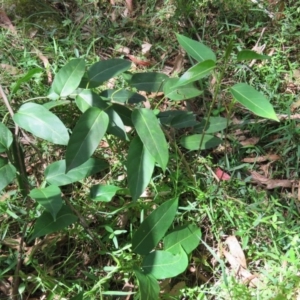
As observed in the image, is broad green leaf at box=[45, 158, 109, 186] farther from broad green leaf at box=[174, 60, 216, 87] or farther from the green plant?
broad green leaf at box=[174, 60, 216, 87]

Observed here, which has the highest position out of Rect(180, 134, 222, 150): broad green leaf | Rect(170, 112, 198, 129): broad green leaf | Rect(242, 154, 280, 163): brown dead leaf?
Rect(170, 112, 198, 129): broad green leaf

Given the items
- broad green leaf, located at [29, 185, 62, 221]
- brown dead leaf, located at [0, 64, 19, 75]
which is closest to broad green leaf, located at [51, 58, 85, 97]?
broad green leaf, located at [29, 185, 62, 221]

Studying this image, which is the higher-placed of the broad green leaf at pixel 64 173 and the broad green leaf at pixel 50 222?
the broad green leaf at pixel 64 173

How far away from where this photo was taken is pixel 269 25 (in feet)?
8.09

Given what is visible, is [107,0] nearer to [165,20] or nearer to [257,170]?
[165,20]

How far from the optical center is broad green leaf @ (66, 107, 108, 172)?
1.35 m

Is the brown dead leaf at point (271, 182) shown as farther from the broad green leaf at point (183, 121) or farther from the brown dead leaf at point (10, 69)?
the brown dead leaf at point (10, 69)

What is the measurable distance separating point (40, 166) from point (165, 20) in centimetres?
111

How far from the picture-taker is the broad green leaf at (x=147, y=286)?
141 cm

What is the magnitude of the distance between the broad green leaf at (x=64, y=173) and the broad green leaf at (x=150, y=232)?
0.27 meters

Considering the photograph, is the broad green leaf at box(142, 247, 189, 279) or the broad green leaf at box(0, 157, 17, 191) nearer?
the broad green leaf at box(0, 157, 17, 191)

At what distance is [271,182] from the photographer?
6.53ft

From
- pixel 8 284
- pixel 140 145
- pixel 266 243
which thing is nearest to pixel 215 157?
pixel 266 243

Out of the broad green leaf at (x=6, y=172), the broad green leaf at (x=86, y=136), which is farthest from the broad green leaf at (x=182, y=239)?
the broad green leaf at (x=6, y=172)
